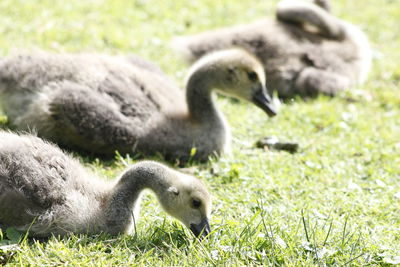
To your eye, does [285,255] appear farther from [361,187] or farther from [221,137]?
[221,137]

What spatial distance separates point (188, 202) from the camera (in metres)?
4.22

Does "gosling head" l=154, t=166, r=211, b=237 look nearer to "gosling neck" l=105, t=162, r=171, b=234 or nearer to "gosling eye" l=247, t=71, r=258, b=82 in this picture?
"gosling neck" l=105, t=162, r=171, b=234

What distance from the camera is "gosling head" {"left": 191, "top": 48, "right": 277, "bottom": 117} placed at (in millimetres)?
6156

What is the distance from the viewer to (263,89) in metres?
6.37

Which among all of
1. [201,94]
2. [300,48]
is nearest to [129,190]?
[201,94]

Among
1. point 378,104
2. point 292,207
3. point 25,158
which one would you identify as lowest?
point 378,104

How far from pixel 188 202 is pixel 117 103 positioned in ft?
5.85

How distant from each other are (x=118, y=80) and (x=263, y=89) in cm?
145

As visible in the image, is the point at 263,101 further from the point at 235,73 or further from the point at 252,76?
the point at 235,73

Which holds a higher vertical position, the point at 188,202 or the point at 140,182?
the point at 140,182

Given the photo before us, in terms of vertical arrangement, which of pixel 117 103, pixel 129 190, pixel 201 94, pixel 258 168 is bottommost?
pixel 258 168

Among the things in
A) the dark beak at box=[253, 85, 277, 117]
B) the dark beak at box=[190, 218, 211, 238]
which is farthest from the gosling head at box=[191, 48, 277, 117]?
the dark beak at box=[190, 218, 211, 238]

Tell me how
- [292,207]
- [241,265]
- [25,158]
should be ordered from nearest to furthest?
1. [241,265]
2. [25,158]
3. [292,207]

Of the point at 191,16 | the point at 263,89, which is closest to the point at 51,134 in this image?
the point at 263,89
